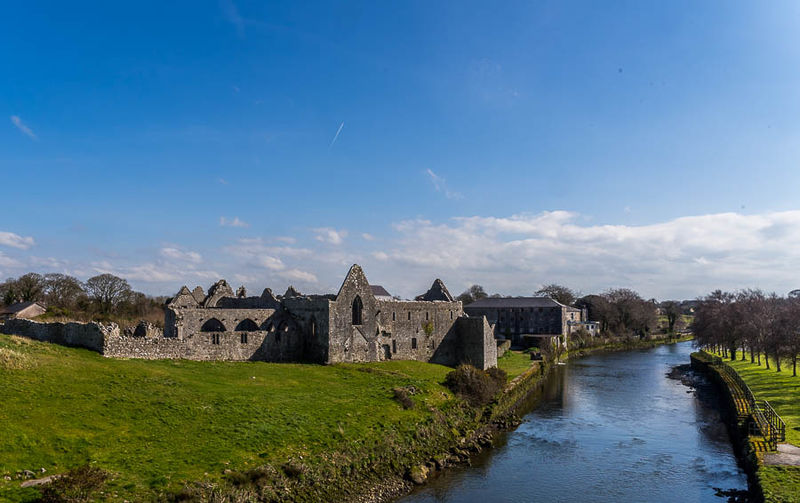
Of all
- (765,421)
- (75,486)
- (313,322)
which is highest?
(313,322)

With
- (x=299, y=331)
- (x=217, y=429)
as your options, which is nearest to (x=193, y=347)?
(x=299, y=331)

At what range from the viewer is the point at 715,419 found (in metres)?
37.3

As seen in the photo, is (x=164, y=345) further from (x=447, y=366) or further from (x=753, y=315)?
(x=753, y=315)

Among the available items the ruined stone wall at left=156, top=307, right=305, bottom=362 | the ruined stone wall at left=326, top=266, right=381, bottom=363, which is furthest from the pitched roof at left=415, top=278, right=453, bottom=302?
the ruined stone wall at left=156, top=307, right=305, bottom=362

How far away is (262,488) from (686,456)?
23.3 m

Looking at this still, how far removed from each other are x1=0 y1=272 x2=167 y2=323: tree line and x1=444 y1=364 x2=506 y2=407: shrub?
4728 cm

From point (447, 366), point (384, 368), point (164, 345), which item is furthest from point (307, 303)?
point (447, 366)

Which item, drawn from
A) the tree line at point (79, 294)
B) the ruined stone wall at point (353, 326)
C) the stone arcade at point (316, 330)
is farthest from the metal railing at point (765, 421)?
the tree line at point (79, 294)

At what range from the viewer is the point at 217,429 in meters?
21.4

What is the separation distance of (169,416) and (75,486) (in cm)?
678

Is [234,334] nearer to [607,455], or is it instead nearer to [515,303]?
[607,455]

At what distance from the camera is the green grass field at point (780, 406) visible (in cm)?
1872

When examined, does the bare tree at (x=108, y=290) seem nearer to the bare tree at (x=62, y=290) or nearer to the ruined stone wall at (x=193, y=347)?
the bare tree at (x=62, y=290)

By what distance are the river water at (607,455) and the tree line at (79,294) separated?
2122 inches
